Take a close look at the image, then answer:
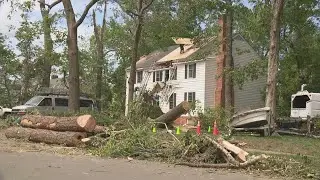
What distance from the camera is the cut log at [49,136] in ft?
46.3

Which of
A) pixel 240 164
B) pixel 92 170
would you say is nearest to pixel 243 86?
pixel 240 164

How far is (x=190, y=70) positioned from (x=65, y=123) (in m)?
28.1

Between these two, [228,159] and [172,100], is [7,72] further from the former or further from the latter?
[228,159]

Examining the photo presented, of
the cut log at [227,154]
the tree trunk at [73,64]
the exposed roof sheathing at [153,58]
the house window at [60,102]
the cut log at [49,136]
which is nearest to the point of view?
the cut log at [227,154]

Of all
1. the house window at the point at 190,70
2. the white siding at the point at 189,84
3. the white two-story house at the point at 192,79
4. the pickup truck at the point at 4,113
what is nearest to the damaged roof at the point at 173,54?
the white two-story house at the point at 192,79

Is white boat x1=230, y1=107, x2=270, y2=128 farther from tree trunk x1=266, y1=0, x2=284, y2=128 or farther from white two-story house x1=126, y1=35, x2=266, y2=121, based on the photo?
white two-story house x1=126, y1=35, x2=266, y2=121

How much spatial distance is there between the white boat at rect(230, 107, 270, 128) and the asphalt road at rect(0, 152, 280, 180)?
10.2 m

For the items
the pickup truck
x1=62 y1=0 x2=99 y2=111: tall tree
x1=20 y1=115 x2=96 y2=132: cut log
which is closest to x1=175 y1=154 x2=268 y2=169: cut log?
x1=20 y1=115 x2=96 y2=132: cut log

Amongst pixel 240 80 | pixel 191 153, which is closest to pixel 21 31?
pixel 240 80

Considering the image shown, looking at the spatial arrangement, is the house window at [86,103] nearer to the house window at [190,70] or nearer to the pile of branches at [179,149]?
the house window at [190,70]

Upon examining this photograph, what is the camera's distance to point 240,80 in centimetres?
2809

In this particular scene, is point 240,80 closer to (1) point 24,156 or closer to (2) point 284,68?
(2) point 284,68

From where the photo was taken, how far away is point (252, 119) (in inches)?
809

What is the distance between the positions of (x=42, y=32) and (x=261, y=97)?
80.2ft
